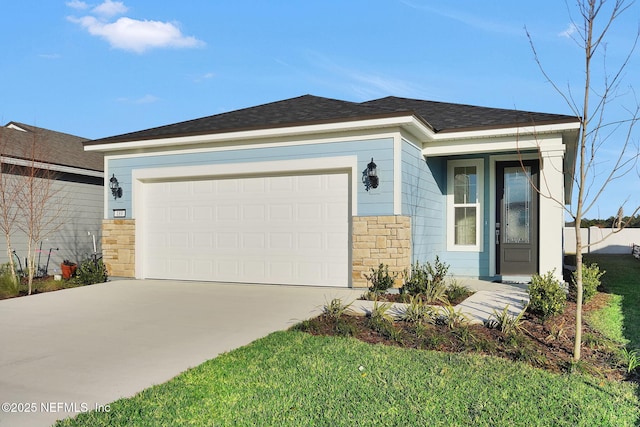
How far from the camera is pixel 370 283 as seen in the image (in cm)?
912

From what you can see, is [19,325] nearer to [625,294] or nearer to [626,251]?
[625,294]

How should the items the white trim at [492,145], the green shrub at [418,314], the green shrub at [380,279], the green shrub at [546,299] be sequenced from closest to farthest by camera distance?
1. the green shrub at [418,314]
2. the green shrub at [546,299]
3. the green shrub at [380,279]
4. the white trim at [492,145]

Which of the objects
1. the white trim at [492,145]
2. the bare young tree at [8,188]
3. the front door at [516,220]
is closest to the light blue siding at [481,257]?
the front door at [516,220]

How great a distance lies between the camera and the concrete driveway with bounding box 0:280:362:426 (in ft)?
13.0

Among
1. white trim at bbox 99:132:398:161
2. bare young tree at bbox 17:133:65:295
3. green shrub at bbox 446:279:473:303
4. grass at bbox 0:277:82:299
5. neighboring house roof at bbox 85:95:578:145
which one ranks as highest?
neighboring house roof at bbox 85:95:578:145

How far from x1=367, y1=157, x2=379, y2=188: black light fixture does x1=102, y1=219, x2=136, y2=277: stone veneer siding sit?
18.7 feet

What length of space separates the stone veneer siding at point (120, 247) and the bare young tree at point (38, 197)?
141cm

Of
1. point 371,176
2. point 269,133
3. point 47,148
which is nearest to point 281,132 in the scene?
point 269,133

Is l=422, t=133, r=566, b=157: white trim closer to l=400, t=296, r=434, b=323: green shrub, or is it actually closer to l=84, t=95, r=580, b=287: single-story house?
l=84, t=95, r=580, b=287: single-story house

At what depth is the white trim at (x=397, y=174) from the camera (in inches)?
353

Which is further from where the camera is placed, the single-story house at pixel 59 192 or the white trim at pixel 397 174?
the single-story house at pixel 59 192

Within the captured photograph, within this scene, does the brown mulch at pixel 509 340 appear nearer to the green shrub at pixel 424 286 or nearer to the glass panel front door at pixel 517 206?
the green shrub at pixel 424 286

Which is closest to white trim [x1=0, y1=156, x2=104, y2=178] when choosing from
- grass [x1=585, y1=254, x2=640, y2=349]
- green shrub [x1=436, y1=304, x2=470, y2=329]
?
green shrub [x1=436, y1=304, x2=470, y2=329]

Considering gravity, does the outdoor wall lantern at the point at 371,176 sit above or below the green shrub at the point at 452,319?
above
